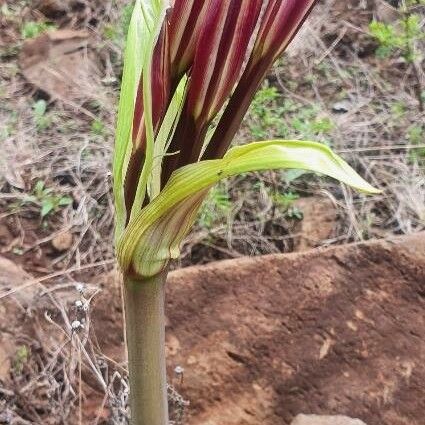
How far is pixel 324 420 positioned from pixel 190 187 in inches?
24.4

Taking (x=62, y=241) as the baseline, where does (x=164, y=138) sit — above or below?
above

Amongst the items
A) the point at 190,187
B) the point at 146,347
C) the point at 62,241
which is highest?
the point at 190,187

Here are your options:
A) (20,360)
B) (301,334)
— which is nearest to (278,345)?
(301,334)

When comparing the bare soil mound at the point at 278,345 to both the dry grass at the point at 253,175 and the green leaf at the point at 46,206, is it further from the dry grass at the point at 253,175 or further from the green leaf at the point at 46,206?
the green leaf at the point at 46,206

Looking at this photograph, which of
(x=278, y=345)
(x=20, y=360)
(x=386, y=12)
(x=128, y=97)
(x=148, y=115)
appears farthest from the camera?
(x=386, y=12)

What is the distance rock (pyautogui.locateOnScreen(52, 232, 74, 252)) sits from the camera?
1790 mm

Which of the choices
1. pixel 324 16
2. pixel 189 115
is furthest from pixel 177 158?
pixel 324 16

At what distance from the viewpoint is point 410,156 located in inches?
76.0

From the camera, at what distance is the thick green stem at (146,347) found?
79 centimetres

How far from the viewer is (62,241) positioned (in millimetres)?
1799

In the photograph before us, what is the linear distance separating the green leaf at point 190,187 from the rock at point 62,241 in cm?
104

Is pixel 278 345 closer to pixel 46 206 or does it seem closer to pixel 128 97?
pixel 128 97

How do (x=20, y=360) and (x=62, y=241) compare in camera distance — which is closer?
(x=20, y=360)

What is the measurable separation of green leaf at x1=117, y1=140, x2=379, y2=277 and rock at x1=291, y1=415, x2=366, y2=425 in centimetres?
51
